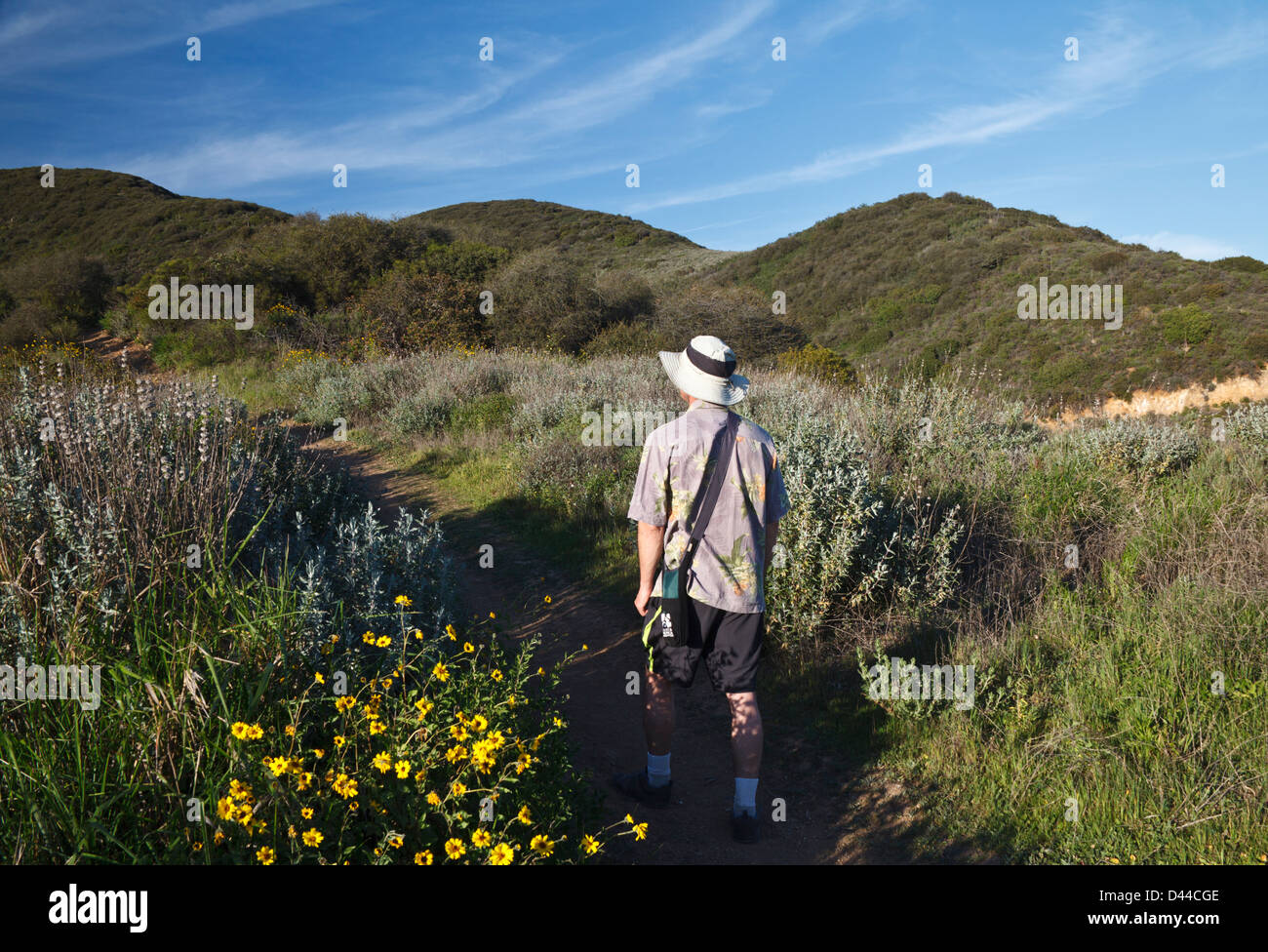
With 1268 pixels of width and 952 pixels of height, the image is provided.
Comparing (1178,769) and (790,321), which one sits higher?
(790,321)

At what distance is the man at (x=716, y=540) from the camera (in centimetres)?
303

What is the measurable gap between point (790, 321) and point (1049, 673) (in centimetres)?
1938

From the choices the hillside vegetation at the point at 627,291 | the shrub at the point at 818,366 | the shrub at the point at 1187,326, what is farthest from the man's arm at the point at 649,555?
the shrub at the point at 1187,326

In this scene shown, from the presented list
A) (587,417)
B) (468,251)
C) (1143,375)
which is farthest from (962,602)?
(1143,375)

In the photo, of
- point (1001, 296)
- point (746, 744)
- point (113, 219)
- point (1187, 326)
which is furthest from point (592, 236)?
point (746, 744)

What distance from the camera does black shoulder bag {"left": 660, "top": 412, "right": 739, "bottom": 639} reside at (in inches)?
119

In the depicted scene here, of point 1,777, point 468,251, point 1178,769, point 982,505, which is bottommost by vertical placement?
point 1178,769

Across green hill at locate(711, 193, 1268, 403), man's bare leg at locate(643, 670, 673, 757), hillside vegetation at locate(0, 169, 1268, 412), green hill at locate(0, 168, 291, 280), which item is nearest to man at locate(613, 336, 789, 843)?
man's bare leg at locate(643, 670, 673, 757)

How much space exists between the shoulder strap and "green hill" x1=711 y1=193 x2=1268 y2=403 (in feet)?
55.2

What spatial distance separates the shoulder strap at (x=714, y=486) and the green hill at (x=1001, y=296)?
1683 centimetres

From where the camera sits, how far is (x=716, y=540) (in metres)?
3.05

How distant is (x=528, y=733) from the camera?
293 centimetres

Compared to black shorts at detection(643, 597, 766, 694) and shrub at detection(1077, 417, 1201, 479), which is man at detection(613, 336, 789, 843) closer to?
black shorts at detection(643, 597, 766, 694)
